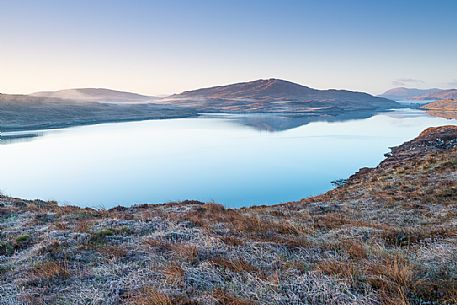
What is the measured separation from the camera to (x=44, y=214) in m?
10.8

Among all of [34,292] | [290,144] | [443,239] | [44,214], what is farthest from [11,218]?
[290,144]

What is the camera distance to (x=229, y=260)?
5.70 metres

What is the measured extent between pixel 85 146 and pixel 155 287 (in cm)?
4449

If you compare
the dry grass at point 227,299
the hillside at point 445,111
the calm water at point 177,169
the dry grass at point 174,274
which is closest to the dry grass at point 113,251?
the dry grass at point 174,274

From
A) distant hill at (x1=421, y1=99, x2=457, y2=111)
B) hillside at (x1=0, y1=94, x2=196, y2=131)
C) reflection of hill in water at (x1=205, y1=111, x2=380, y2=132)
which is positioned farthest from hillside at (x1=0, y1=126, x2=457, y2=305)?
distant hill at (x1=421, y1=99, x2=457, y2=111)

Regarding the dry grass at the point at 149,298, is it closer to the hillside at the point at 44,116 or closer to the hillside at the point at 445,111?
the hillside at the point at 44,116

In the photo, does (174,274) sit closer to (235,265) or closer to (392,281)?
(235,265)

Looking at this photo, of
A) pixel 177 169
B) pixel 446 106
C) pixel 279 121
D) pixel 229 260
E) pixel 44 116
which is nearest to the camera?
pixel 229 260

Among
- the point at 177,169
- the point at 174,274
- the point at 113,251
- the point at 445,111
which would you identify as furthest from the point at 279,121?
the point at 174,274

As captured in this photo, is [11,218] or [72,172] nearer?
[11,218]

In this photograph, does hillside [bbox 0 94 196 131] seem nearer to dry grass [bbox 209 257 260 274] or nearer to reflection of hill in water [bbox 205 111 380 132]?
reflection of hill in water [bbox 205 111 380 132]

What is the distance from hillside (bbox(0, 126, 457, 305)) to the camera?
4381 mm

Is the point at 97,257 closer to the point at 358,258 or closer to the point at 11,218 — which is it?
the point at 358,258

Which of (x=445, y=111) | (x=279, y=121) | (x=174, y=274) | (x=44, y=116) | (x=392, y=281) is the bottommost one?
(x=279, y=121)
